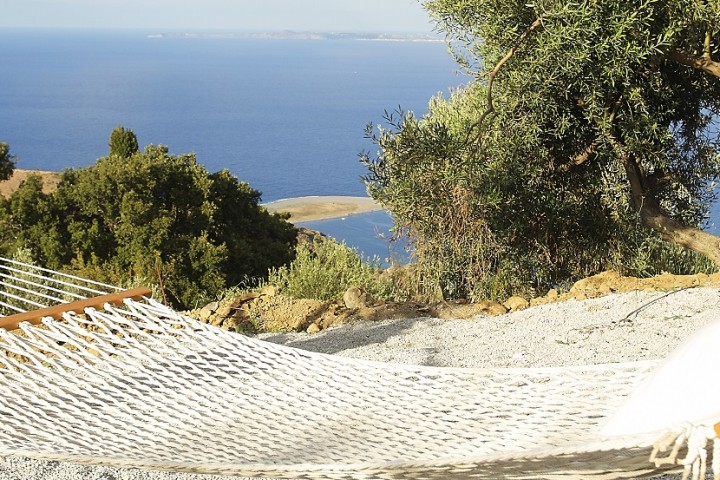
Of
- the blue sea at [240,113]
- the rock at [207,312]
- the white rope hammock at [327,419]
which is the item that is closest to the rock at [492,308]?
the blue sea at [240,113]

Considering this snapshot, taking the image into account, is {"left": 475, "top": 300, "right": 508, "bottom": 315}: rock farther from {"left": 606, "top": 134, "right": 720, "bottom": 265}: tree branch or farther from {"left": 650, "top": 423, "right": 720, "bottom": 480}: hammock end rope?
{"left": 650, "top": 423, "right": 720, "bottom": 480}: hammock end rope

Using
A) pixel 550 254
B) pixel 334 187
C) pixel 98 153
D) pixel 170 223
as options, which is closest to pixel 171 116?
pixel 98 153

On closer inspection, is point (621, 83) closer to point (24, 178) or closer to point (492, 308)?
point (492, 308)

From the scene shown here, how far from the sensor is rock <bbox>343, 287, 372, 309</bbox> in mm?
6340

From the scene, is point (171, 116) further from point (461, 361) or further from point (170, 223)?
point (461, 361)

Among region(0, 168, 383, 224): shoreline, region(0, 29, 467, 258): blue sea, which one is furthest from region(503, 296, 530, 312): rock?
region(0, 168, 383, 224): shoreline

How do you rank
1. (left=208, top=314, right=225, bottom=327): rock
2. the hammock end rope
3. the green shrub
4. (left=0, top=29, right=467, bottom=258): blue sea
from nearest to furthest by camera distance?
the hammock end rope, (left=208, top=314, right=225, bottom=327): rock, the green shrub, (left=0, top=29, right=467, bottom=258): blue sea

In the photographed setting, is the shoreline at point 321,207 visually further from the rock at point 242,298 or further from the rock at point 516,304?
the rock at point 516,304

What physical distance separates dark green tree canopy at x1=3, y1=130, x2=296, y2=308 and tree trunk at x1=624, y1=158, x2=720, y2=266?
9.75m

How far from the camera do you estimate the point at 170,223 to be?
51.1ft

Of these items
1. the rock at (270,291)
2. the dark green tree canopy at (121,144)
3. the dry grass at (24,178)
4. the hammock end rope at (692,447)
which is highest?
the dark green tree canopy at (121,144)

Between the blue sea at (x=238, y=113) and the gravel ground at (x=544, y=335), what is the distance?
A: 2398mm

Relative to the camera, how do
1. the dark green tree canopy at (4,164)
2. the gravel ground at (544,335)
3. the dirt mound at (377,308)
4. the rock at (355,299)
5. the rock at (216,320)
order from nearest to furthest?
1. the gravel ground at (544,335)
2. the dirt mound at (377,308)
3. the rock at (216,320)
4. the rock at (355,299)
5. the dark green tree canopy at (4,164)

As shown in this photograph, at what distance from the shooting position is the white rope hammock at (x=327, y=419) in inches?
90.5
